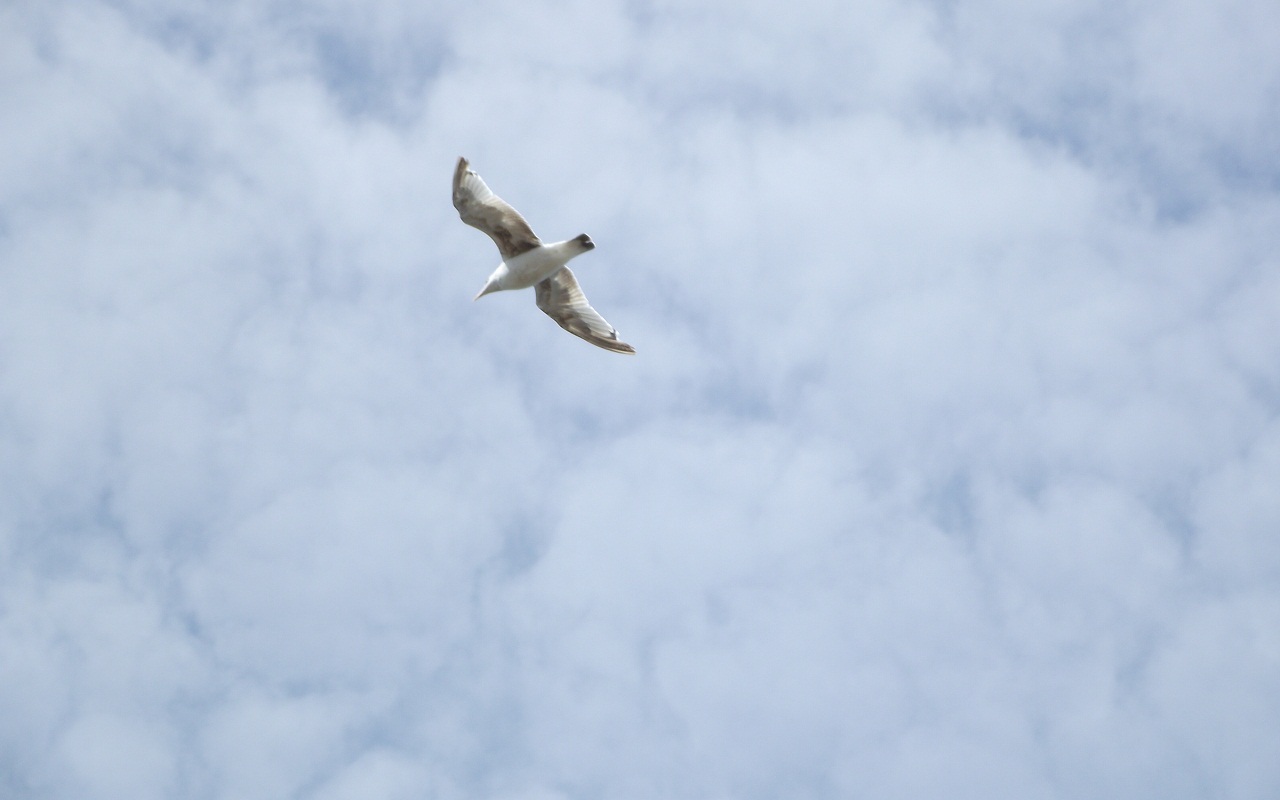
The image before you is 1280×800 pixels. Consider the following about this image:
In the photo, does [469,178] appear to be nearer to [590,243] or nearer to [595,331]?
[590,243]

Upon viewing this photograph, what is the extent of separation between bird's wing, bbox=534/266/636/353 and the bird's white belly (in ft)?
3.10

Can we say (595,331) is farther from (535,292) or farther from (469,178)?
(469,178)

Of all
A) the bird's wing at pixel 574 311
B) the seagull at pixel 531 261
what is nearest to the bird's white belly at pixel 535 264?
the seagull at pixel 531 261

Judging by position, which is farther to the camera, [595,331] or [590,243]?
[595,331]

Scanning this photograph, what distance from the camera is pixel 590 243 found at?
1221 inches

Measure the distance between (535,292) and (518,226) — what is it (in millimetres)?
3022

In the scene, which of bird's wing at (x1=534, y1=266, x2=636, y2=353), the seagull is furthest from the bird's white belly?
bird's wing at (x1=534, y1=266, x2=636, y2=353)

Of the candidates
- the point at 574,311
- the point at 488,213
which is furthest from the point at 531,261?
the point at 574,311

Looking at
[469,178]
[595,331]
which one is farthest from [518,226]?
[595,331]

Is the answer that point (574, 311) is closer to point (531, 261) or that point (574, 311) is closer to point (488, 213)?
point (531, 261)

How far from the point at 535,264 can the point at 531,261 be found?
14 centimetres

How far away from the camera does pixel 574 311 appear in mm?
34094

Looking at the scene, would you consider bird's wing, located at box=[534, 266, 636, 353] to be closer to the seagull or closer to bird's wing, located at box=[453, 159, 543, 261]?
the seagull

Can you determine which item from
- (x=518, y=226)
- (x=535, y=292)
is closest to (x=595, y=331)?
(x=535, y=292)
